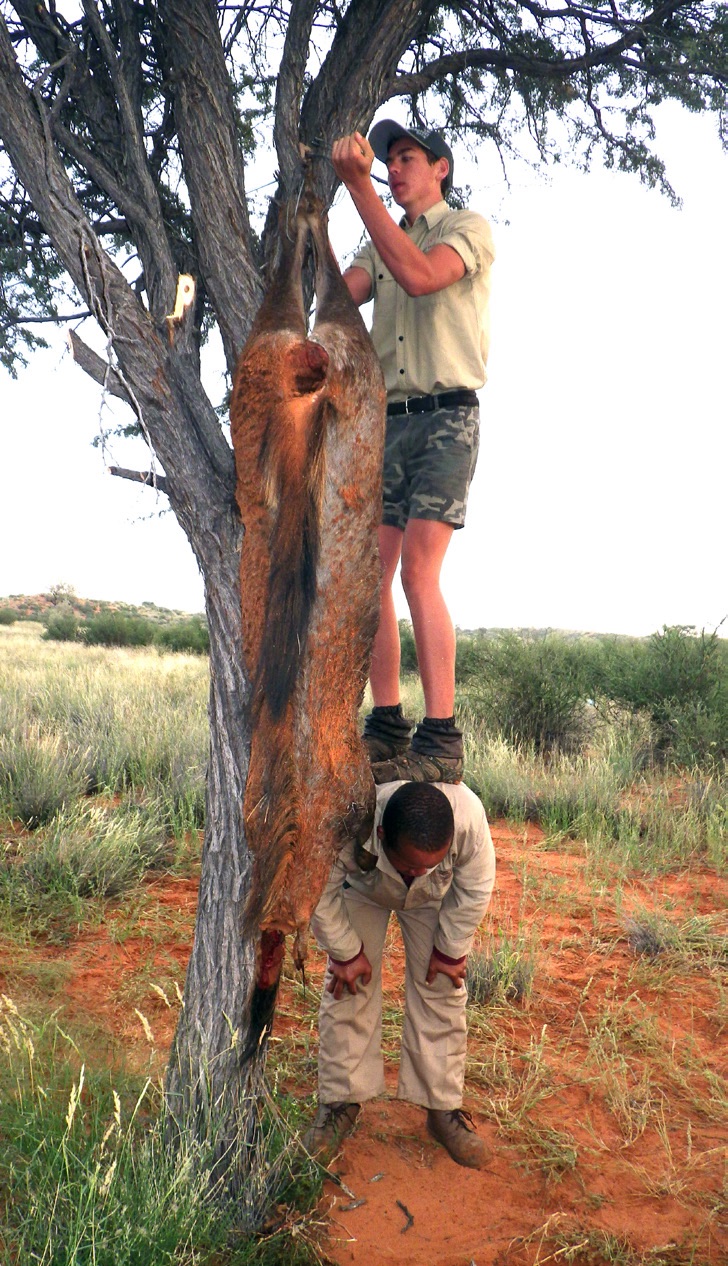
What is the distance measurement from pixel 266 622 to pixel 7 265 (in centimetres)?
505

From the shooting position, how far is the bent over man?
3164 mm

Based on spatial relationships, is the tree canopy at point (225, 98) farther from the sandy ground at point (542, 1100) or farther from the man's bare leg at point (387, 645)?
the sandy ground at point (542, 1100)

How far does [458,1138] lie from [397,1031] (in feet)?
2.92

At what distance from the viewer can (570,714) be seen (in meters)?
10.2

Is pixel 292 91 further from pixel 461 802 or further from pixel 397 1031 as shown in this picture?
pixel 397 1031

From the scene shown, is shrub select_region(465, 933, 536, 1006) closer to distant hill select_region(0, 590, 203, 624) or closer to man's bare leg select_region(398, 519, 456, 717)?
man's bare leg select_region(398, 519, 456, 717)

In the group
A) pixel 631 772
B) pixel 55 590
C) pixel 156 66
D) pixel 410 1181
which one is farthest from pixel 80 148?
pixel 55 590

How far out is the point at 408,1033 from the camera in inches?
133

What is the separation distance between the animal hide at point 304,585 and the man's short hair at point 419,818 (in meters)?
0.42

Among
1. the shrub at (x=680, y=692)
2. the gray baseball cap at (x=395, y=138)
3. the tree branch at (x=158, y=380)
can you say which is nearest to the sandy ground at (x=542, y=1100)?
the tree branch at (x=158, y=380)

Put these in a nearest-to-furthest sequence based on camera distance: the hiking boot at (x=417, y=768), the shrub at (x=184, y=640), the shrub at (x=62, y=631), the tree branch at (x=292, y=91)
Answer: the hiking boot at (x=417, y=768), the tree branch at (x=292, y=91), the shrub at (x=184, y=640), the shrub at (x=62, y=631)

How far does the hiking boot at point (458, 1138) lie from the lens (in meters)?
3.27

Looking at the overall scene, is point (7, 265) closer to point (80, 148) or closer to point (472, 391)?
point (80, 148)

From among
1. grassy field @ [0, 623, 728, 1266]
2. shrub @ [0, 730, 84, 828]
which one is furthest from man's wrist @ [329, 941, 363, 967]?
shrub @ [0, 730, 84, 828]
